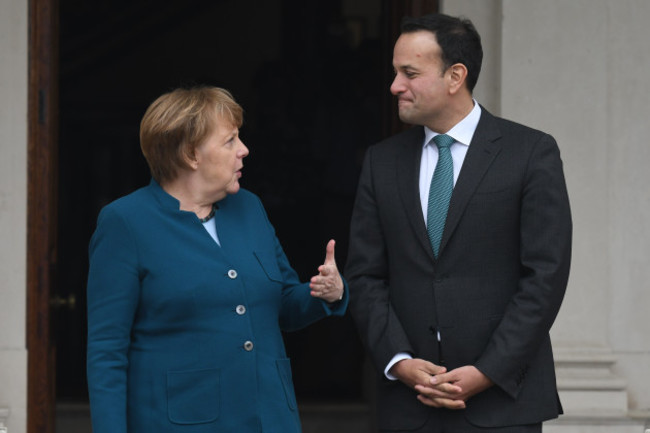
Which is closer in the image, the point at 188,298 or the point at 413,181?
the point at 188,298

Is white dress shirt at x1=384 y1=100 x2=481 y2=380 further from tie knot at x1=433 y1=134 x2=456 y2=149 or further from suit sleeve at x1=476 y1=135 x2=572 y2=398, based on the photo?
suit sleeve at x1=476 y1=135 x2=572 y2=398

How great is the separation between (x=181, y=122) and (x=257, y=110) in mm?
6820

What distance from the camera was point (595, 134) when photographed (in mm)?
4902

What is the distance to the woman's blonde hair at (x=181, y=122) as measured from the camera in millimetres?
3109

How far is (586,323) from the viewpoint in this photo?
4.89m

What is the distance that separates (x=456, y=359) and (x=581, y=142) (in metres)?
1.86

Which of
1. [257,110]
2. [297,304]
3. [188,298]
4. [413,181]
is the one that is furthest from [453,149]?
[257,110]

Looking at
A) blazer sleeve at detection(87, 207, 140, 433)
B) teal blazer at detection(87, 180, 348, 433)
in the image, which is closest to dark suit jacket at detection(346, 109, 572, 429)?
teal blazer at detection(87, 180, 348, 433)

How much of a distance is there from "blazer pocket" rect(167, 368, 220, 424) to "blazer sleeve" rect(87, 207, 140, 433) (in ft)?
0.42

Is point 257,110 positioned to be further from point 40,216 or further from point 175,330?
point 175,330

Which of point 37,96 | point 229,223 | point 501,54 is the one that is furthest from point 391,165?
point 37,96

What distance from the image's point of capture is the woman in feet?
9.86

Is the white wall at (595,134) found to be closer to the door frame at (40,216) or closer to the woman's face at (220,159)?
the door frame at (40,216)

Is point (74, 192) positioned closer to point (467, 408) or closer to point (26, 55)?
point (26, 55)
